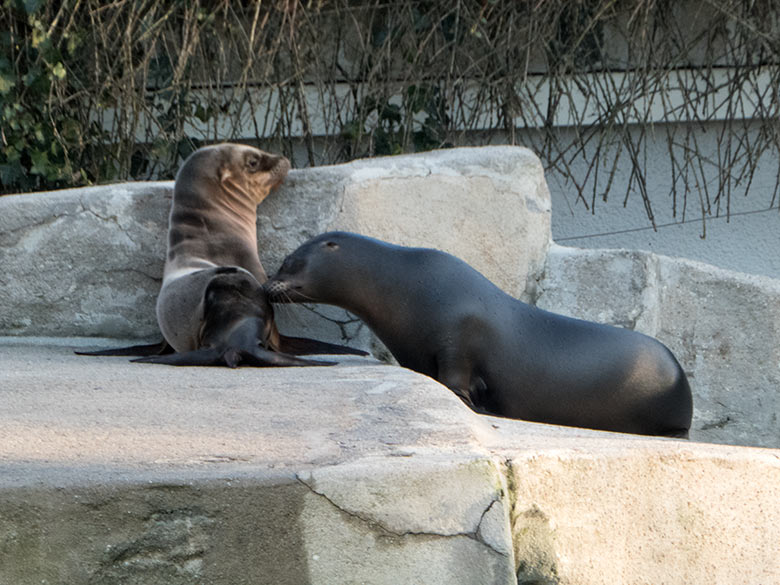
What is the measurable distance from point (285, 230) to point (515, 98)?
4.93ft

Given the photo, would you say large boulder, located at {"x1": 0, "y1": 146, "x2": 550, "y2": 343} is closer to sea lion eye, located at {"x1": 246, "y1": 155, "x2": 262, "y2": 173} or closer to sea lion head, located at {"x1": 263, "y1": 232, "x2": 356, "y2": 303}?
sea lion eye, located at {"x1": 246, "y1": 155, "x2": 262, "y2": 173}

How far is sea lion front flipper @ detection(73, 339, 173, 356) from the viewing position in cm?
354

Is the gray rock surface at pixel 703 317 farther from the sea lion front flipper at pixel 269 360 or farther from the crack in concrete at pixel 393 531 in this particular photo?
the crack in concrete at pixel 393 531

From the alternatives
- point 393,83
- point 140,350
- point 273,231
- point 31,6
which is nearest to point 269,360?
point 140,350

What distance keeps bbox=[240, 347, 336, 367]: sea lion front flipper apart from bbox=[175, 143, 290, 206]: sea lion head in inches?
37.1

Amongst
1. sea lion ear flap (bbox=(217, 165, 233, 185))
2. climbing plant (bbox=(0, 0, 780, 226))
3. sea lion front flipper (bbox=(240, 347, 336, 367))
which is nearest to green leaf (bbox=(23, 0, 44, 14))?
climbing plant (bbox=(0, 0, 780, 226))

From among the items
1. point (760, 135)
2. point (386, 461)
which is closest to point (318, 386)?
point (386, 461)

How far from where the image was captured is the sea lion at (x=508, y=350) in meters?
3.23

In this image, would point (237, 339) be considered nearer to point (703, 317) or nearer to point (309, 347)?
point (309, 347)

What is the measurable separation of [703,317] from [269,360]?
1.76 metres

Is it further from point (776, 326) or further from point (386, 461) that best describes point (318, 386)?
point (776, 326)

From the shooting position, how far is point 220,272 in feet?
11.6

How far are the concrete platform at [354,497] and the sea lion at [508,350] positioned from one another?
37.2 inches

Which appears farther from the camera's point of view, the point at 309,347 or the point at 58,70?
the point at 58,70
